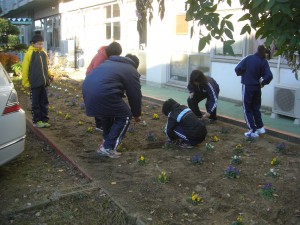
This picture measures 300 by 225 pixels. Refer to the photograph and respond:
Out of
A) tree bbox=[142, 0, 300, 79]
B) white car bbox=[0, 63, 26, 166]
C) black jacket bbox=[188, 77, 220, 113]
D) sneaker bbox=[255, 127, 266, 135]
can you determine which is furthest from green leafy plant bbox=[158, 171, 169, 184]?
black jacket bbox=[188, 77, 220, 113]

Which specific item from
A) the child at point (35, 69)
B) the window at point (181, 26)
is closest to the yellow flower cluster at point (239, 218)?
the child at point (35, 69)

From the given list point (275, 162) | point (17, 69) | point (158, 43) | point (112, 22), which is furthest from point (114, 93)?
point (112, 22)

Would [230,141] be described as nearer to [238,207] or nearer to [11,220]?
[238,207]

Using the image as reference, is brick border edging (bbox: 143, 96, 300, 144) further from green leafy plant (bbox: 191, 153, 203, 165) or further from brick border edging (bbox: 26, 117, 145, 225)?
brick border edging (bbox: 26, 117, 145, 225)

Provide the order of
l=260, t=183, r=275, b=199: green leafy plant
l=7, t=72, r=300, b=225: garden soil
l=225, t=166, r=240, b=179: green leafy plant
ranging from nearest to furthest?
l=7, t=72, r=300, b=225: garden soil, l=260, t=183, r=275, b=199: green leafy plant, l=225, t=166, r=240, b=179: green leafy plant

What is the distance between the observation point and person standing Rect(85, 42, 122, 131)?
19.6ft

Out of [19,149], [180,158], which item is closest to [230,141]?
[180,158]

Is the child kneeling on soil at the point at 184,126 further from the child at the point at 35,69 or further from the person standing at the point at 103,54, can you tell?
the child at the point at 35,69

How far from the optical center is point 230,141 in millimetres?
6641

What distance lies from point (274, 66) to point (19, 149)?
5.90 metres

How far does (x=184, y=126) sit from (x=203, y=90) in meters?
1.74

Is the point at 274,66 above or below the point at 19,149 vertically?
above

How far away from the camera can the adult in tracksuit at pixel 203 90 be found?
7175mm

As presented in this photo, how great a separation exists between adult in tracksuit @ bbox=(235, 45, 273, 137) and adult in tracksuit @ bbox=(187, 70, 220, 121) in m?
0.75
